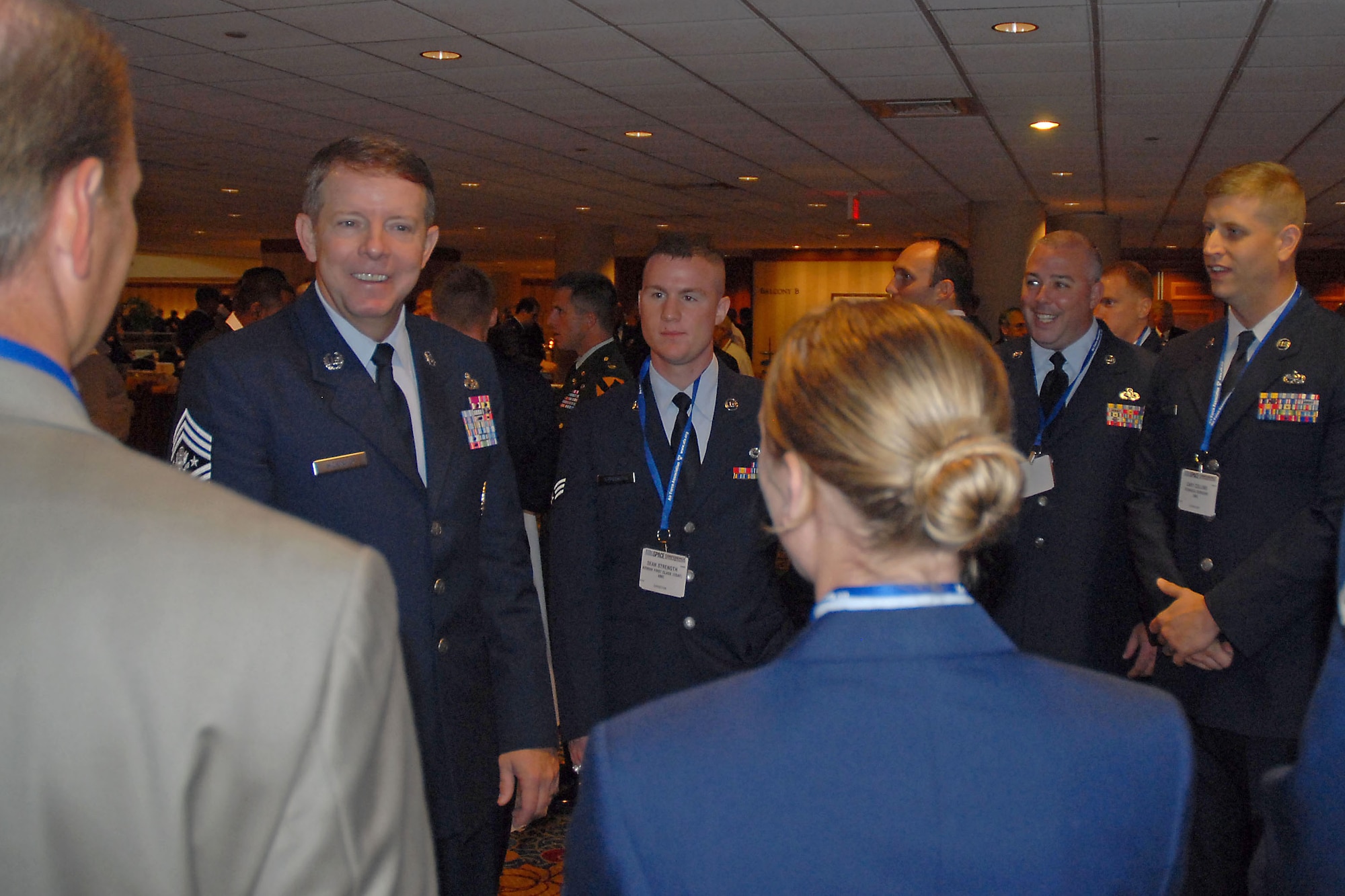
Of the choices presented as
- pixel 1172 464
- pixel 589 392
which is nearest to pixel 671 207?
pixel 589 392

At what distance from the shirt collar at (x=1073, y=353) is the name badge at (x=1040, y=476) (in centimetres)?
33

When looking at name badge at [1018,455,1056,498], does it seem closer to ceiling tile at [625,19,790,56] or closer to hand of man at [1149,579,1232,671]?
hand of man at [1149,579,1232,671]

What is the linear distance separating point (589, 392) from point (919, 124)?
445 centimetres

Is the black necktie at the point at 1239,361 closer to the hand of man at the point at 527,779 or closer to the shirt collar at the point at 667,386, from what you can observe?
the shirt collar at the point at 667,386

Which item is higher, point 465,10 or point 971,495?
point 465,10

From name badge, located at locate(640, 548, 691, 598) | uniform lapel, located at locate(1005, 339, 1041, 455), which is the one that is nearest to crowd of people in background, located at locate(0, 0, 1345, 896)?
name badge, located at locate(640, 548, 691, 598)

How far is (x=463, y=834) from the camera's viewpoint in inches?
79.3

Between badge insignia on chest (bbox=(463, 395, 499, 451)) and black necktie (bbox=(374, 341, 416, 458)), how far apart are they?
122 millimetres

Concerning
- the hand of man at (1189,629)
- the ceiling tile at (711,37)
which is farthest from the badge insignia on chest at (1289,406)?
the ceiling tile at (711,37)

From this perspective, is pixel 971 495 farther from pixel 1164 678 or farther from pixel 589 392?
pixel 589 392

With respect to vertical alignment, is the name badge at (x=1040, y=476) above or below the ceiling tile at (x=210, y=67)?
below

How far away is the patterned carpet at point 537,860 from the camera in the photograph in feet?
10.9

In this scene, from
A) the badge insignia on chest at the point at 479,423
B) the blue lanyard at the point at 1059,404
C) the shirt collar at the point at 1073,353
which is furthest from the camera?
the shirt collar at the point at 1073,353

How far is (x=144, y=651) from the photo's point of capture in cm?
73
